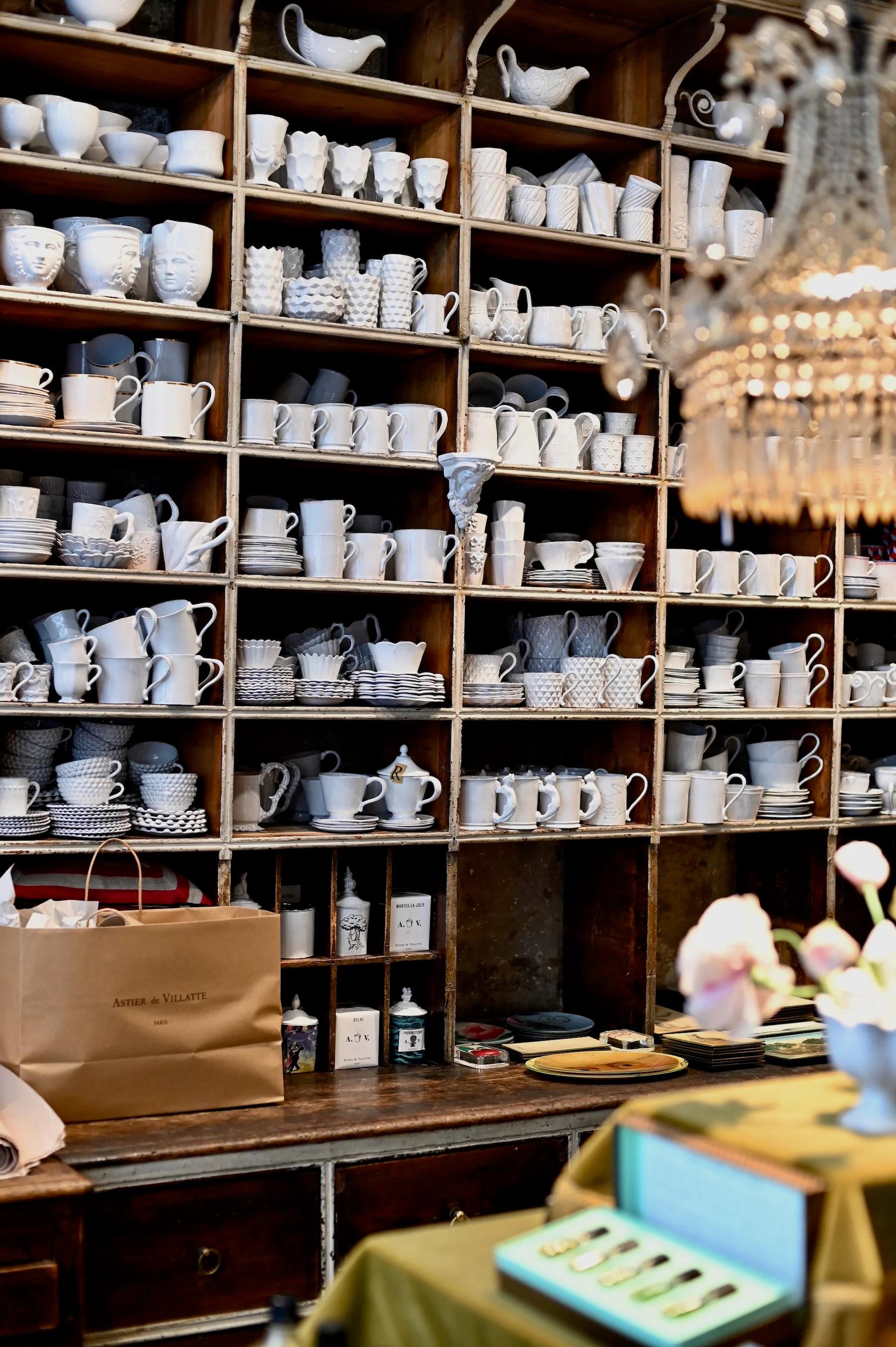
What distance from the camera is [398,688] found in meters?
3.14

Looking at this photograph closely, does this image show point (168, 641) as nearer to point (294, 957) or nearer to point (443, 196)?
point (294, 957)

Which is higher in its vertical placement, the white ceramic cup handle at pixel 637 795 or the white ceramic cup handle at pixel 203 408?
the white ceramic cup handle at pixel 203 408

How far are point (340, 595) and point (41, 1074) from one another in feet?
4.24

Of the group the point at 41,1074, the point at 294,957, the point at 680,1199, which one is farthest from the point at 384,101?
the point at 680,1199

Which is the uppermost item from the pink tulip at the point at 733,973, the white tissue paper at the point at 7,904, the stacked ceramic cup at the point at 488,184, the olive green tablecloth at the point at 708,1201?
the stacked ceramic cup at the point at 488,184

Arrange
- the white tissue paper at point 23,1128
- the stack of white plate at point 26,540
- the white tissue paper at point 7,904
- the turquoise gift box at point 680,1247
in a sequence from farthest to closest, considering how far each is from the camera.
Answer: the stack of white plate at point 26,540 → the white tissue paper at point 7,904 → the white tissue paper at point 23,1128 → the turquoise gift box at point 680,1247

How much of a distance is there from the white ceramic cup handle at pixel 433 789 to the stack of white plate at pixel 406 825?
0.02 meters

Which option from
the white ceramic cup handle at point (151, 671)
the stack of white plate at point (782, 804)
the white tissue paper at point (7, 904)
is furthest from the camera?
the stack of white plate at point (782, 804)

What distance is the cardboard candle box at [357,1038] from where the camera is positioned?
Result: 10.4 feet

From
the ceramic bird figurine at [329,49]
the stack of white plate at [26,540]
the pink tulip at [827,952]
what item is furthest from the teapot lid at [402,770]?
the pink tulip at [827,952]

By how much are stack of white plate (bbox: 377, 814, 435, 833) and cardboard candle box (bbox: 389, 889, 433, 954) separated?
0.51 ft

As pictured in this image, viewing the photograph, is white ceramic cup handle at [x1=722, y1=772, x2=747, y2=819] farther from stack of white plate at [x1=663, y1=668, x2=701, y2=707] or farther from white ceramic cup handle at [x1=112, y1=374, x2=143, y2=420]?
white ceramic cup handle at [x1=112, y1=374, x2=143, y2=420]

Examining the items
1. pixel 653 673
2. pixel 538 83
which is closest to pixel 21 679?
pixel 653 673

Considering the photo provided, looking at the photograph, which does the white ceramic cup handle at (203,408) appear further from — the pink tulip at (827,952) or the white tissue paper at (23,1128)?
the pink tulip at (827,952)
